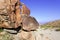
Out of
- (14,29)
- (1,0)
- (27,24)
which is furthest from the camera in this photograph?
(27,24)

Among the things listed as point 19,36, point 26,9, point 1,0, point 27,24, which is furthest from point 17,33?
point 1,0

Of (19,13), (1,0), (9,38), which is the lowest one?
(9,38)

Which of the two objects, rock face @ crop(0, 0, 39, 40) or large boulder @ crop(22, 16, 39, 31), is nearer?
rock face @ crop(0, 0, 39, 40)

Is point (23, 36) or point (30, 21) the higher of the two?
point (30, 21)

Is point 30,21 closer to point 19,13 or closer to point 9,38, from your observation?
point 19,13

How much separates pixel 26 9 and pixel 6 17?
3.70 m

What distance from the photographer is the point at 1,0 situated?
65.7 feet

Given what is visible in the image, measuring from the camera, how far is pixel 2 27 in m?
20.5

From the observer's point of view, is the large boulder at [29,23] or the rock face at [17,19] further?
the large boulder at [29,23]

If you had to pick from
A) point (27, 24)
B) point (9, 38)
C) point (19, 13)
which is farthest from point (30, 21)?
point (9, 38)

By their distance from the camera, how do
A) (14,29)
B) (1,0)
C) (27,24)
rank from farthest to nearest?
1. (27,24)
2. (14,29)
3. (1,0)

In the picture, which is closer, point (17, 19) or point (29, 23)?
point (17, 19)

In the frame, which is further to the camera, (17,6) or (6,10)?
(17,6)

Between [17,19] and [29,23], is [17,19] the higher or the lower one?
the higher one
